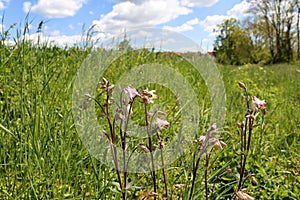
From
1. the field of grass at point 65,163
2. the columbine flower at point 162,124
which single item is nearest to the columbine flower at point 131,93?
the columbine flower at point 162,124

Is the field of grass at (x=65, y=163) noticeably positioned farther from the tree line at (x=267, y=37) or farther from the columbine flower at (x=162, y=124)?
the tree line at (x=267, y=37)

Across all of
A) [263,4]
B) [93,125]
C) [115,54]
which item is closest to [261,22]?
[263,4]

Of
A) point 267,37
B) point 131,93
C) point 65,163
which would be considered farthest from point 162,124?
point 267,37

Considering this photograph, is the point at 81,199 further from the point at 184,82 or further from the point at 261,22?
the point at 261,22

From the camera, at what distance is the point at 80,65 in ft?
11.3

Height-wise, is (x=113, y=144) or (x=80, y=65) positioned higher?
(x=80, y=65)

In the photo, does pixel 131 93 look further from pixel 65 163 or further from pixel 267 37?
pixel 267 37

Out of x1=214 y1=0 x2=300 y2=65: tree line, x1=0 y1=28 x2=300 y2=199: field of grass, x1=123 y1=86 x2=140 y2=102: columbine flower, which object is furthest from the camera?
x1=214 y1=0 x2=300 y2=65: tree line

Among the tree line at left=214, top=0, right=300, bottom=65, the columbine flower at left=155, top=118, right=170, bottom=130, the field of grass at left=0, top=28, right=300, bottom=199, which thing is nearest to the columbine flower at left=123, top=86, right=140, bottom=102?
the columbine flower at left=155, top=118, right=170, bottom=130

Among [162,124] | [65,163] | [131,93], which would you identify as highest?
[131,93]

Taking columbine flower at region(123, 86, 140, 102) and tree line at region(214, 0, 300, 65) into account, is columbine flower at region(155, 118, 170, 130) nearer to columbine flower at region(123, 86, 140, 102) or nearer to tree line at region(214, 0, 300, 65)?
columbine flower at region(123, 86, 140, 102)

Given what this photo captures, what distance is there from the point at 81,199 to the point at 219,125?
1.66 metres

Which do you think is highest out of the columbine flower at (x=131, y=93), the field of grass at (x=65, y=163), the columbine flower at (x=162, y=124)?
the columbine flower at (x=131, y=93)

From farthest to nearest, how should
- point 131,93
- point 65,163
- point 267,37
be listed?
point 267,37
point 65,163
point 131,93
